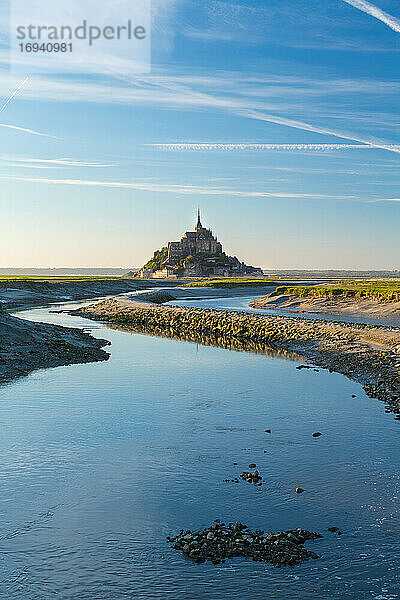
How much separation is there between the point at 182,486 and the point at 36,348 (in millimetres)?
22682

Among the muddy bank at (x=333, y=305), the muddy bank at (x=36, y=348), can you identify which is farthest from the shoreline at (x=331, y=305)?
the muddy bank at (x=36, y=348)

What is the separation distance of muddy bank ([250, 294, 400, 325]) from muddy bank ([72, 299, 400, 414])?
1231cm

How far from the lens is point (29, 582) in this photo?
30.5ft

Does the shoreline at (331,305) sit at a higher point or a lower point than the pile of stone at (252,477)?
higher

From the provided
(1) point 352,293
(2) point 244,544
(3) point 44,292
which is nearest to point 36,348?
(2) point 244,544

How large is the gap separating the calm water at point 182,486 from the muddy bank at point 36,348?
428cm

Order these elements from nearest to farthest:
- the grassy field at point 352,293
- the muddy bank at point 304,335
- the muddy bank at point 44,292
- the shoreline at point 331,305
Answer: the muddy bank at point 304,335 < the shoreline at point 331,305 < the grassy field at point 352,293 < the muddy bank at point 44,292

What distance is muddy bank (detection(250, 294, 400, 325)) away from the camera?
5749 centimetres

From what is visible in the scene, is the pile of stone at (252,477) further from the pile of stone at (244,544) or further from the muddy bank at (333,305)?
the muddy bank at (333,305)

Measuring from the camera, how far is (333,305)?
66.1 m

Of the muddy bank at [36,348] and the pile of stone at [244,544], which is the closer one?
the pile of stone at [244,544]

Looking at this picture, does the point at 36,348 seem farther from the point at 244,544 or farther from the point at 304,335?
the point at 244,544

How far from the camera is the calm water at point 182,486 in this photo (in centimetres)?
940

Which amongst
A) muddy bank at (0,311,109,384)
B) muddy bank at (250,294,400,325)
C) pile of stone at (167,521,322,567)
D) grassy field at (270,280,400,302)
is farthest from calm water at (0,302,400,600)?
grassy field at (270,280,400,302)
